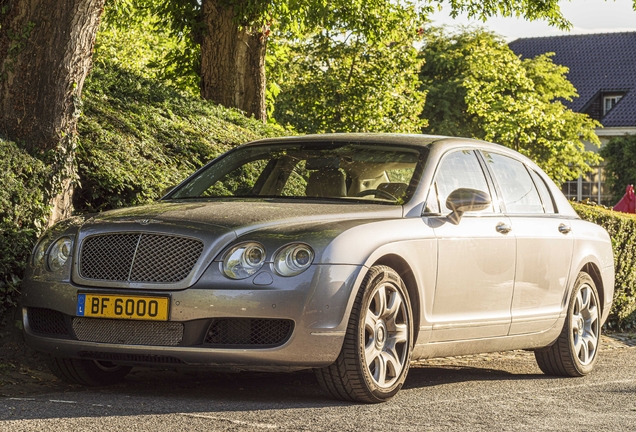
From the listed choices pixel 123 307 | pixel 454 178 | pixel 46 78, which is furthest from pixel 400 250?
pixel 46 78

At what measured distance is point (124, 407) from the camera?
5977 mm

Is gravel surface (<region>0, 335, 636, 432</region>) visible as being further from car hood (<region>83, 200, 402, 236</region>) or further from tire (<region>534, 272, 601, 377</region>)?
car hood (<region>83, 200, 402, 236</region>)

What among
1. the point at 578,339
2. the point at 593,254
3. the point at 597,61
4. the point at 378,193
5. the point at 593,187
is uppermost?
the point at 597,61

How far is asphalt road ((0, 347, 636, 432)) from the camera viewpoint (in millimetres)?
5594

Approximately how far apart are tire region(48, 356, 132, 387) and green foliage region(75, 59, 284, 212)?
155cm

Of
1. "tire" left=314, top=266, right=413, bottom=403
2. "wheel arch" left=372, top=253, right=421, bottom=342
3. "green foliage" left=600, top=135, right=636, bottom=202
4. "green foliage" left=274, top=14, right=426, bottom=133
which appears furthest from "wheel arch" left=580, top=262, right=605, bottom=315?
"green foliage" left=600, top=135, right=636, bottom=202

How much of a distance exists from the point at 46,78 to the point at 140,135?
6.26 feet

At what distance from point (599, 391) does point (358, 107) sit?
97.0 feet

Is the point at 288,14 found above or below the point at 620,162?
above

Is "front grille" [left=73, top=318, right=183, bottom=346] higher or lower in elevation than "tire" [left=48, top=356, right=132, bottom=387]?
higher

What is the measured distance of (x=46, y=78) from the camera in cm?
866

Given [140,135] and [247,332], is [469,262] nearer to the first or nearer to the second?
[247,332]

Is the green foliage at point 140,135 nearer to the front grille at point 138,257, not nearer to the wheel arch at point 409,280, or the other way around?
the front grille at point 138,257

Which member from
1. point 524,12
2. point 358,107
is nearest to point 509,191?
point 524,12
